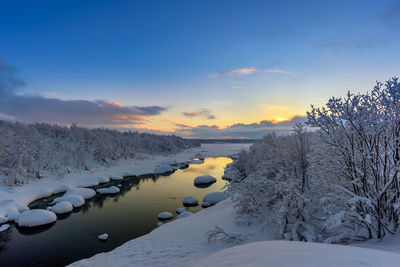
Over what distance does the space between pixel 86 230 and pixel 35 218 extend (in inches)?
221

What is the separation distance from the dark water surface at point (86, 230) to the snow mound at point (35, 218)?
57cm

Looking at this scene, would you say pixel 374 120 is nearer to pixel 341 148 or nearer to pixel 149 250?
pixel 341 148

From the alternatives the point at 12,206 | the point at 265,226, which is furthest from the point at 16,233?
the point at 265,226

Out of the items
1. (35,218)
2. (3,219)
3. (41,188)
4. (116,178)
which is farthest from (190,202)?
(116,178)

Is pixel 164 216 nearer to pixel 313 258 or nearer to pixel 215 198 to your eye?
pixel 215 198

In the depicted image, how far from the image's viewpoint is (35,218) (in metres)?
20.6

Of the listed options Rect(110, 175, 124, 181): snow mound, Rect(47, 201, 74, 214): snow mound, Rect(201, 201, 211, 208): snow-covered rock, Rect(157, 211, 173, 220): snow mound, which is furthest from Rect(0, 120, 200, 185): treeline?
Rect(201, 201, 211, 208): snow-covered rock

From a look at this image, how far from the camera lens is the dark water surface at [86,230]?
15031mm

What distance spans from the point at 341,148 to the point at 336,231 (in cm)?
399

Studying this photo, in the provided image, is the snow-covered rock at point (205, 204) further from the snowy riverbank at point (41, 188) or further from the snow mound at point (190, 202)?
the snowy riverbank at point (41, 188)

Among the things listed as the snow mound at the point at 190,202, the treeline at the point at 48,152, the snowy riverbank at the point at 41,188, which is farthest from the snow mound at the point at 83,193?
the snow mound at the point at 190,202

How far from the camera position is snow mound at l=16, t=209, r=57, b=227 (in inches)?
798

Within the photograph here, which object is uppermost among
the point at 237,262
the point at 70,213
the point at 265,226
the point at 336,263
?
the point at 336,263

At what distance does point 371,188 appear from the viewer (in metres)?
8.27
